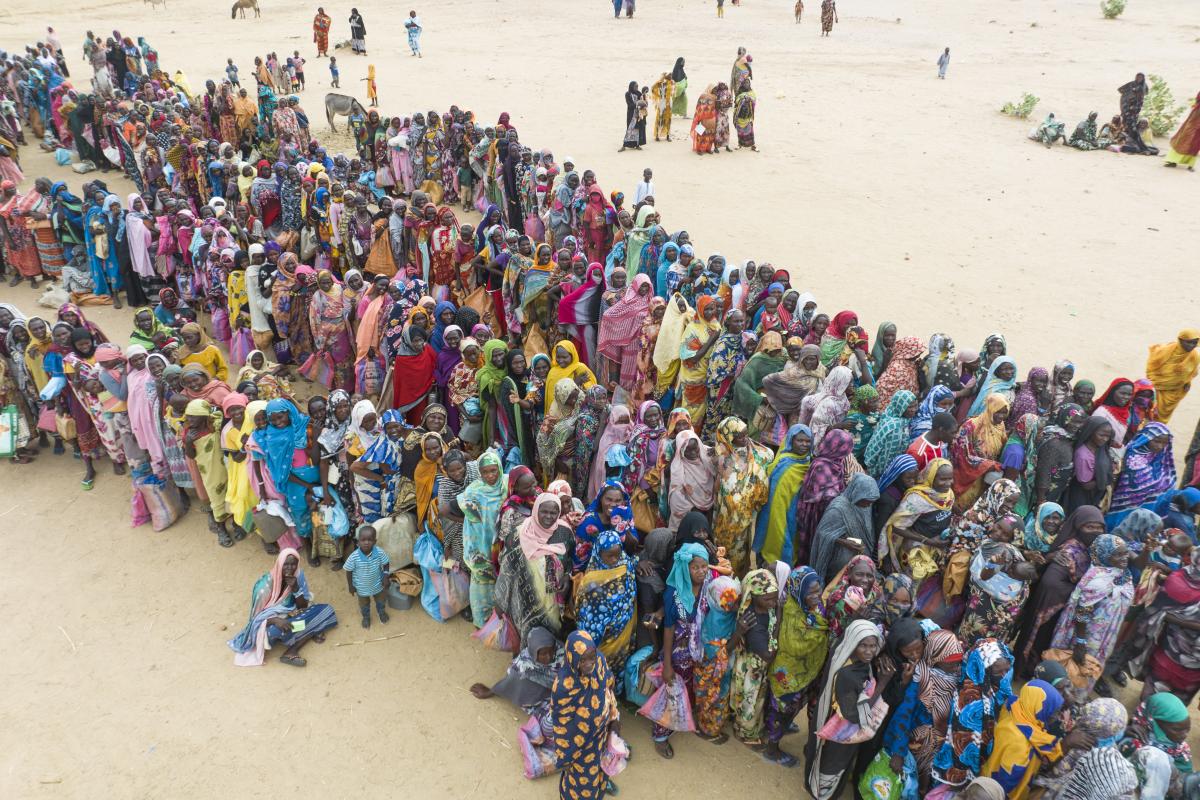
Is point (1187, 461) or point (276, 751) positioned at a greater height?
point (1187, 461)

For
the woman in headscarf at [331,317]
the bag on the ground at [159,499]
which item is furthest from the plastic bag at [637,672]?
the woman in headscarf at [331,317]

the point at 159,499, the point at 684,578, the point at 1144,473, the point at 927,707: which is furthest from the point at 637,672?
the point at 159,499

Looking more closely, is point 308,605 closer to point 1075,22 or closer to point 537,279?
point 537,279

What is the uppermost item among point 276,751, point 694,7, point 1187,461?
point 694,7

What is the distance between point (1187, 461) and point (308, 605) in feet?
27.1

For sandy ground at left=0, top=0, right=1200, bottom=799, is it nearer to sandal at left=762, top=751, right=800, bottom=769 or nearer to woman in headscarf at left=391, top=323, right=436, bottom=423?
sandal at left=762, top=751, right=800, bottom=769

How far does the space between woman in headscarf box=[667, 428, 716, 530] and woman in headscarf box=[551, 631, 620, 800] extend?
5.64 feet

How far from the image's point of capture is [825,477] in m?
5.49

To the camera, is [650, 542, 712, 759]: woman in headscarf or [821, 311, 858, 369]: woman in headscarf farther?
[821, 311, 858, 369]: woman in headscarf

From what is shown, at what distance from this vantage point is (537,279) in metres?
8.35

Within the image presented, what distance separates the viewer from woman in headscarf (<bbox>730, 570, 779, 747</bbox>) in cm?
455

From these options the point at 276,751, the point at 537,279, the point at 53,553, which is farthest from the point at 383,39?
the point at 276,751

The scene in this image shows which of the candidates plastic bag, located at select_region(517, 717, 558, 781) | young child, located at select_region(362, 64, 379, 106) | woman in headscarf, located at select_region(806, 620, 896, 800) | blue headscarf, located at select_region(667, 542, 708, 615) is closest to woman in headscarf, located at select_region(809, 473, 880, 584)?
woman in headscarf, located at select_region(806, 620, 896, 800)

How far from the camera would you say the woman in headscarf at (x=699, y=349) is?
7.24 m
